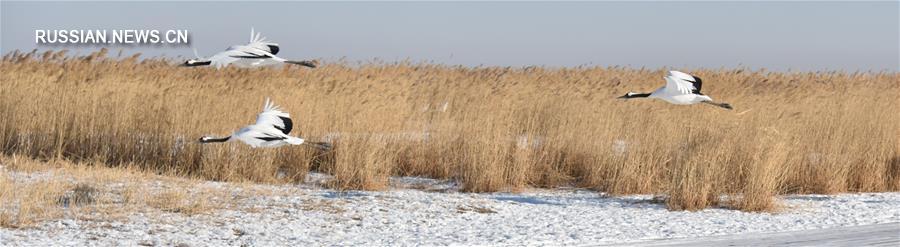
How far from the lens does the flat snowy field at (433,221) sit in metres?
5.86

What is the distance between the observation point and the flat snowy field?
19.2 feet

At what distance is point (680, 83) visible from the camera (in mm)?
7035

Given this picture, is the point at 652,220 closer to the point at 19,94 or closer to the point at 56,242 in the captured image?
the point at 56,242

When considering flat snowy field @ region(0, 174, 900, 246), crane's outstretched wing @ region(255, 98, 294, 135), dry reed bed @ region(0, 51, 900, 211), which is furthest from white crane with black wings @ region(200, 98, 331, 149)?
dry reed bed @ region(0, 51, 900, 211)

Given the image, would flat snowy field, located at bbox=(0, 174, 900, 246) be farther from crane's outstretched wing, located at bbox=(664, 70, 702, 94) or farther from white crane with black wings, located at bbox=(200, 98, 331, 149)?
crane's outstretched wing, located at bbox=(664, 70, 702, 94)

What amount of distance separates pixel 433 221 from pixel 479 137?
2.27 m

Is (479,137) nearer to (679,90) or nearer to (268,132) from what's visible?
(679,90)

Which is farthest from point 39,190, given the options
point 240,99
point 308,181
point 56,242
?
point 240,99

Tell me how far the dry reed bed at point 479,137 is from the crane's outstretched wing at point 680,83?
46cm

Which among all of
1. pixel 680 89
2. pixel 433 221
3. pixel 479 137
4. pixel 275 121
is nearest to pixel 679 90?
pixel 680 89

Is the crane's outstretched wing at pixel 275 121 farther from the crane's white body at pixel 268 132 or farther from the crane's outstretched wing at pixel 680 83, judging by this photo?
the crane's outstretched wing at pixel 680 83

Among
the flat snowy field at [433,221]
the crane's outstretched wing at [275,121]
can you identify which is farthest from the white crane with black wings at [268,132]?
the flat snowy field at [433,221]

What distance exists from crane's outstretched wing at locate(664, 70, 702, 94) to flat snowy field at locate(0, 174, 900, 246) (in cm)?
68

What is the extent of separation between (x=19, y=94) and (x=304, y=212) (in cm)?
464
